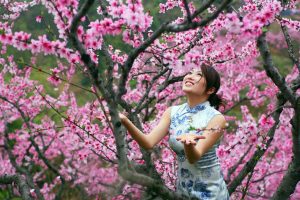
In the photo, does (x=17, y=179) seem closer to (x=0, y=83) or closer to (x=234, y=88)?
(x=0, y=83)

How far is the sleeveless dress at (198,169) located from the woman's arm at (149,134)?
84mm

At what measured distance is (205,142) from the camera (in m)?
2.49

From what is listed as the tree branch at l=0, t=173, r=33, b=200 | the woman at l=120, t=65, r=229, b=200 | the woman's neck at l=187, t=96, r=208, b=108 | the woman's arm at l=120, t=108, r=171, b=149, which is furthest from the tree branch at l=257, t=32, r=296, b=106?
the tree branch at l=0, t=173, r=33, b=200

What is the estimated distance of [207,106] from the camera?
112 inches

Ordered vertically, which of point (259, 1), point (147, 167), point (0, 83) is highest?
point (0, 83)

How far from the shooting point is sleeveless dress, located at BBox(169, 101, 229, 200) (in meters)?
2.66

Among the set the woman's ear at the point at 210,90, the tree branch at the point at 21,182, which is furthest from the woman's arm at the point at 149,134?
the tree branch at the point at 21,182

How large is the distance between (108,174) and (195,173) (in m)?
7.31

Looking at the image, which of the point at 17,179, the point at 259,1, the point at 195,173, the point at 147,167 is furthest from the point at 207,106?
the point at 17,179

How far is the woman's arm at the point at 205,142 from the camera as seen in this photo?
→ 2264 mm

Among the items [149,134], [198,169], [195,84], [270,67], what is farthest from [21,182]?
[270,67]

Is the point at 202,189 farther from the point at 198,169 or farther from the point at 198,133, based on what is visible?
the point at 198,133

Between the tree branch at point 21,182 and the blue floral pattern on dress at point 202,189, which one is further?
the tree branch at point 21,182

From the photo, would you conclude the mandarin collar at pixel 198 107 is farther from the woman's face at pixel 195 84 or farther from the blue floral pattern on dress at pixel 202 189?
the blue floral pattern on dress at pixel 202 189
